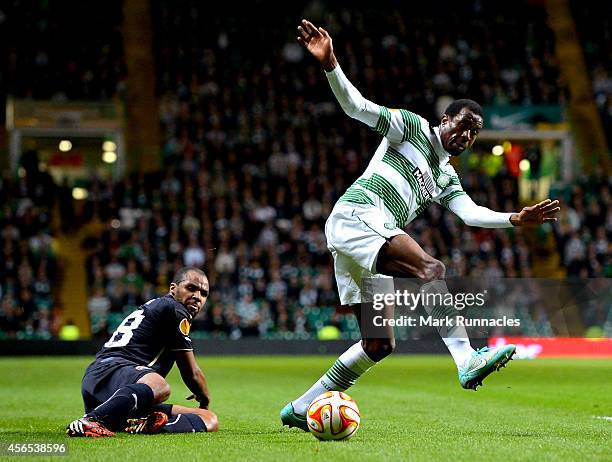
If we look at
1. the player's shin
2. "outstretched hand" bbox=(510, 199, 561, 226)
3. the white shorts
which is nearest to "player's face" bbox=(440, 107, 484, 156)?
"outstretched hand" bbox=(510, 199, 561, 226)

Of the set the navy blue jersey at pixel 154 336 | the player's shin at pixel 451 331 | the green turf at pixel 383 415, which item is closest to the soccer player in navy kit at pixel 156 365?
the navy blue jersey at pixel 154 336

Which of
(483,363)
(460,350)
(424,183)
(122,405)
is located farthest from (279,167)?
(483,363)

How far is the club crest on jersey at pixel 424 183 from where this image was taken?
7.71 meters

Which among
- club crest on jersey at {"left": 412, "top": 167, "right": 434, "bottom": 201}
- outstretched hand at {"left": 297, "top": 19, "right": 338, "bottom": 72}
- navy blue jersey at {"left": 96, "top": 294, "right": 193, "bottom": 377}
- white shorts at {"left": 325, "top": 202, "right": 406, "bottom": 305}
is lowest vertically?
navy blue jersey at {"left": 96, "top": 294, "right": 193, "bottom": 377}

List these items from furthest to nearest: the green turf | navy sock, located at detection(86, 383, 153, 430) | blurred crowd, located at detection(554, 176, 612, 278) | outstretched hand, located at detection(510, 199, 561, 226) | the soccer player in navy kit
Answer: blurred crowd, located at detection(554, 176, 612, 278) → outstretched hand, located at detection(510, 199, 561, 226) → the soccer player in navy kit → navy sock, located at detection(86, 383, 153, 430) → the green turf

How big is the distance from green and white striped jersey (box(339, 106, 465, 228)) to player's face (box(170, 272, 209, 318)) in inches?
45.6

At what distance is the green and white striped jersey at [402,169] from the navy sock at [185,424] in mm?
1909

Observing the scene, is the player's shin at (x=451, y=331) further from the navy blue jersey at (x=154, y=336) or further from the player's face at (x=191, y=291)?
the navy blue jersey at (x=154, y=336)

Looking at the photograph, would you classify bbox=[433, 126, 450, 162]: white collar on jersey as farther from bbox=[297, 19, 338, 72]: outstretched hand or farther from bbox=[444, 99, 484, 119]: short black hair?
Answer: bbox=[297, 19, 338, 72]: outstretched hand

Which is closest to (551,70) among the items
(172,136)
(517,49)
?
(517,49)

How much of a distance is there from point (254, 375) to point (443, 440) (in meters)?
9.17

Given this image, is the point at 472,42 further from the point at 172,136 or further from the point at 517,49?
the point at 172,136

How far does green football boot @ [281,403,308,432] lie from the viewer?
25.5 feet

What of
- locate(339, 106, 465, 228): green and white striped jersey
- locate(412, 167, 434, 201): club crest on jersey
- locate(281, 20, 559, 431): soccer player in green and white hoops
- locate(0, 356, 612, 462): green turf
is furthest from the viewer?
locate(412, 167, 434, 201): club crest on jersey
